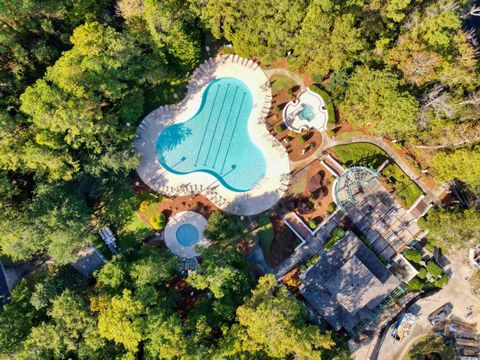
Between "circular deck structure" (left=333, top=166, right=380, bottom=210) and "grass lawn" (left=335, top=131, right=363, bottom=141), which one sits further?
"grass lawn" (left=335, top=131, right=363, bottom=141)

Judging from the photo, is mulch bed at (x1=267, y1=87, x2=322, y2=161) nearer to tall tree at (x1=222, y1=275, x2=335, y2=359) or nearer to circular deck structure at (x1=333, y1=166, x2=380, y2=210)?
circular deck structure at (x1=333, y1=166, x2=380, y2=210)

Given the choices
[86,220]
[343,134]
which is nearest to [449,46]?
[343,134]

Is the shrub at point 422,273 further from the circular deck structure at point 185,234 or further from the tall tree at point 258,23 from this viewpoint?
the tall tree at point 258,23

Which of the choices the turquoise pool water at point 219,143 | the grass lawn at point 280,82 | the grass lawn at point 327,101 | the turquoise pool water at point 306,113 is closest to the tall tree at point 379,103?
the grass lawn at point 327,101

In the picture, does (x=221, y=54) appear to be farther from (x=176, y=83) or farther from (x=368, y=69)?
(x=368, y=69)

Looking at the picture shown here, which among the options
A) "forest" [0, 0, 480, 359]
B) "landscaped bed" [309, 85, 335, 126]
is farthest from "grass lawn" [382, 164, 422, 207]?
"landscaped bed" [309, 85, 335, 126]

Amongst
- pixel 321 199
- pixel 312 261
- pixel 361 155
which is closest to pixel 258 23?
pixel 361 155

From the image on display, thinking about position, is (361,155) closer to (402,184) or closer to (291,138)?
(402,184)
